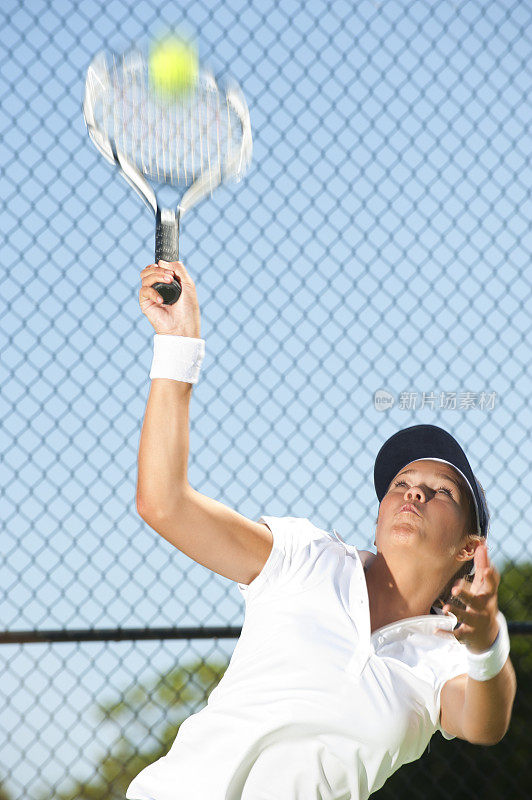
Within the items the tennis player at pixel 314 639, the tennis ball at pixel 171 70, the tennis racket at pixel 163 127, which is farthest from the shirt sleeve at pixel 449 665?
the tennis ball at pixel 171 70

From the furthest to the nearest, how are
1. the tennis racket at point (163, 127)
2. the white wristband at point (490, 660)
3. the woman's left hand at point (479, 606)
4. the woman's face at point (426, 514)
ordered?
the tennis racket at point (163, 127) → the woman's face at point (426, 514) → the white wristband at point (490, 660) → the woman's left hand at point (479, 606)

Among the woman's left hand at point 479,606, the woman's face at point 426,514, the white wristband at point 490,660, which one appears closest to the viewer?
the woman's left hand at point 479,606

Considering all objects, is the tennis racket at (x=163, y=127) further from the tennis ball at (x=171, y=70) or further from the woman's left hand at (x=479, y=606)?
the woman's left hand at (x=479, y=606)

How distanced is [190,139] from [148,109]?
9 cm

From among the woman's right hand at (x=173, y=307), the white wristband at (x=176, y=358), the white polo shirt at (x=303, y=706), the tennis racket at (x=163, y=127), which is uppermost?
the tennis racket at (x=163, y=127)

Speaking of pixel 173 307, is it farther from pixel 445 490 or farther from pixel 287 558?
pixel 445 490

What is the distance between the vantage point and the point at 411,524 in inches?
51.2

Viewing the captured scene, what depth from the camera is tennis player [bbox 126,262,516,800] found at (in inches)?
44.2

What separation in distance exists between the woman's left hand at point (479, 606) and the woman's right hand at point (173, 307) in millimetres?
470

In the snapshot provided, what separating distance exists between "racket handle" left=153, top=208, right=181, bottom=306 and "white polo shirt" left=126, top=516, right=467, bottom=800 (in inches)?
14.4

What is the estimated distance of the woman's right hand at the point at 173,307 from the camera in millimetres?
1221

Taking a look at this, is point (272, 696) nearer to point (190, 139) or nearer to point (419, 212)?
point (190, 139)

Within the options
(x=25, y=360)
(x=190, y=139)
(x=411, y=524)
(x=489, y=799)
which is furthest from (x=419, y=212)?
(x=489, y=799)

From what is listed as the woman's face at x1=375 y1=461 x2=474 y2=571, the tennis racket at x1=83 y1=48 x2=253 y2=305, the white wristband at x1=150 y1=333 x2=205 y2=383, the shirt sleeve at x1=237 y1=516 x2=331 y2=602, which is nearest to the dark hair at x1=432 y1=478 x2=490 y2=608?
the woman's face at x1=375 y1=461 x2=474 y2=571
